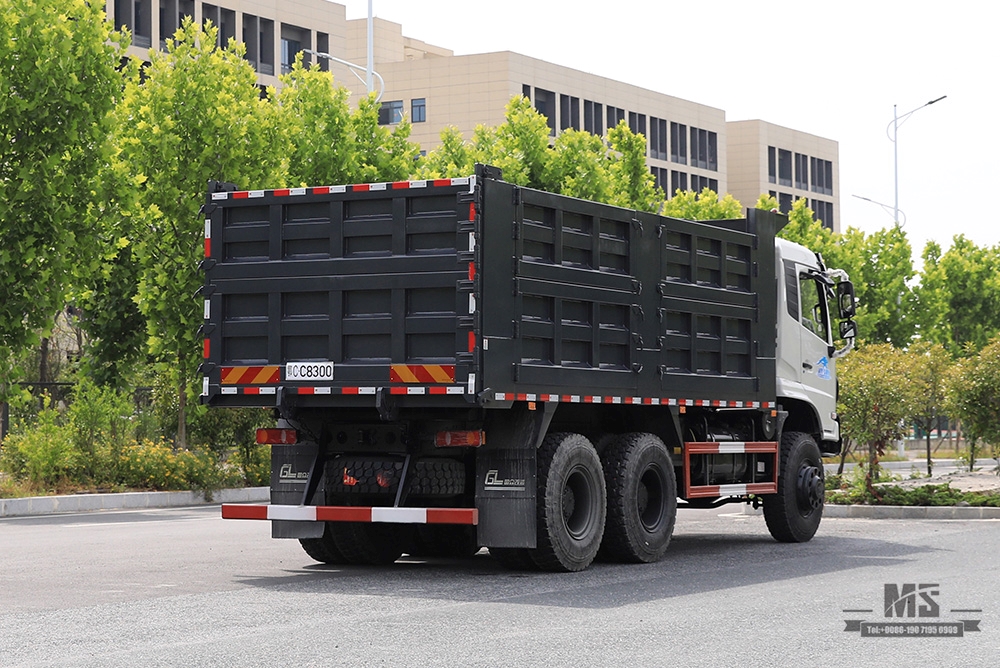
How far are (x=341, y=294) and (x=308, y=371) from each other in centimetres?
72

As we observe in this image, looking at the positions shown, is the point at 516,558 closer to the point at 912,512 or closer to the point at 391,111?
the point at 912,512

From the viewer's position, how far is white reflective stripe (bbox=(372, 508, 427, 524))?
12352 mm

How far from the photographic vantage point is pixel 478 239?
12156mm

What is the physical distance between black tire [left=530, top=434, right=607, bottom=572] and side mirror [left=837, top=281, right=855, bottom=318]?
18.1ft

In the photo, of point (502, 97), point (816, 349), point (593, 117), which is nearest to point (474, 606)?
point (816, 349)

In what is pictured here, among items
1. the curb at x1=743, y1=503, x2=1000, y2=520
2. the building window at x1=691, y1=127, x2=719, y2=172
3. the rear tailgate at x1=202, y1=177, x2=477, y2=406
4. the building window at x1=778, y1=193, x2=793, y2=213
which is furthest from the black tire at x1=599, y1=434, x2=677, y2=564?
the building window at x1=778, y1=193, x2=793, y2=213

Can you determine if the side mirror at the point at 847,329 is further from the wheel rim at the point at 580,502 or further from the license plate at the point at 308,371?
the license plate at the point at 308,371

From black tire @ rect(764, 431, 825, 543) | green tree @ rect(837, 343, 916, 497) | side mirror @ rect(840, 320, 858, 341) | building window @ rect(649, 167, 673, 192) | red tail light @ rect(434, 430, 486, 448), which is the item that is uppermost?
building window @ rect(649, 167, 673, 192)

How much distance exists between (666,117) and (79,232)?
6725 centimetres

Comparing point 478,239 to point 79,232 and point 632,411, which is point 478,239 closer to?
point 632,411

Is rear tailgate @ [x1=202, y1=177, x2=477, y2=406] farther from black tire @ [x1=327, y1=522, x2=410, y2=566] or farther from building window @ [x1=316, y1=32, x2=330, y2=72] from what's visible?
building window @ [x1=316, y1=32, x2=330, y2=72]

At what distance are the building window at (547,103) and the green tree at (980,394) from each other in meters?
54.6

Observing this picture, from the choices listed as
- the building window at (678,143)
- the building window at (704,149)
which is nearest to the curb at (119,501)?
the building window at (678,143)

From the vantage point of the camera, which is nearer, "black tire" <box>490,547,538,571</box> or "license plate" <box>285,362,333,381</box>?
"license plate" <box>285,362,333,381</box>
